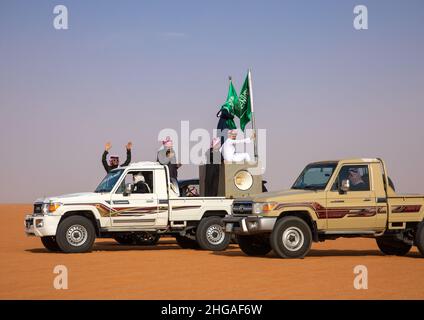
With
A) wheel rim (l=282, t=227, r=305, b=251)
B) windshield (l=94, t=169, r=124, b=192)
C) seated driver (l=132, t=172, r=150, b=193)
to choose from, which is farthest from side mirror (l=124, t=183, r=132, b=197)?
wheel rim (l=282, t=227, r=305, b=251)

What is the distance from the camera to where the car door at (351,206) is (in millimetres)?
19062

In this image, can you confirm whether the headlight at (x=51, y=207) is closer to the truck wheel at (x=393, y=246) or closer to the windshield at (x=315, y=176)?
the windshield at (x=315, y=176)

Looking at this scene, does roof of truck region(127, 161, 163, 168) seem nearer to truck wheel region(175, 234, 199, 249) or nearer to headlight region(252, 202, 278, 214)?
truck wheel region(175, 234, 199, 249)

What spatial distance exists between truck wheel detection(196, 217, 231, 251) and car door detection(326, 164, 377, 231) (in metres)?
3.91

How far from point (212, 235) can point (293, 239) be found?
386 centimetres

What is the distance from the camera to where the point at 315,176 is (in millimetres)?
19766

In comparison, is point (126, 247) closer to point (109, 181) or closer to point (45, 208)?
point (109, 181)

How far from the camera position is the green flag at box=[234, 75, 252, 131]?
26216mm

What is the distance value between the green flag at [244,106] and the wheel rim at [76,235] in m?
7.11

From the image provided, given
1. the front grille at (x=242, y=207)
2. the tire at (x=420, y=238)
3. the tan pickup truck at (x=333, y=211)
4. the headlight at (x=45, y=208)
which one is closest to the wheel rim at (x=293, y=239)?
the tan pickup truck at (x=333, y=211)
